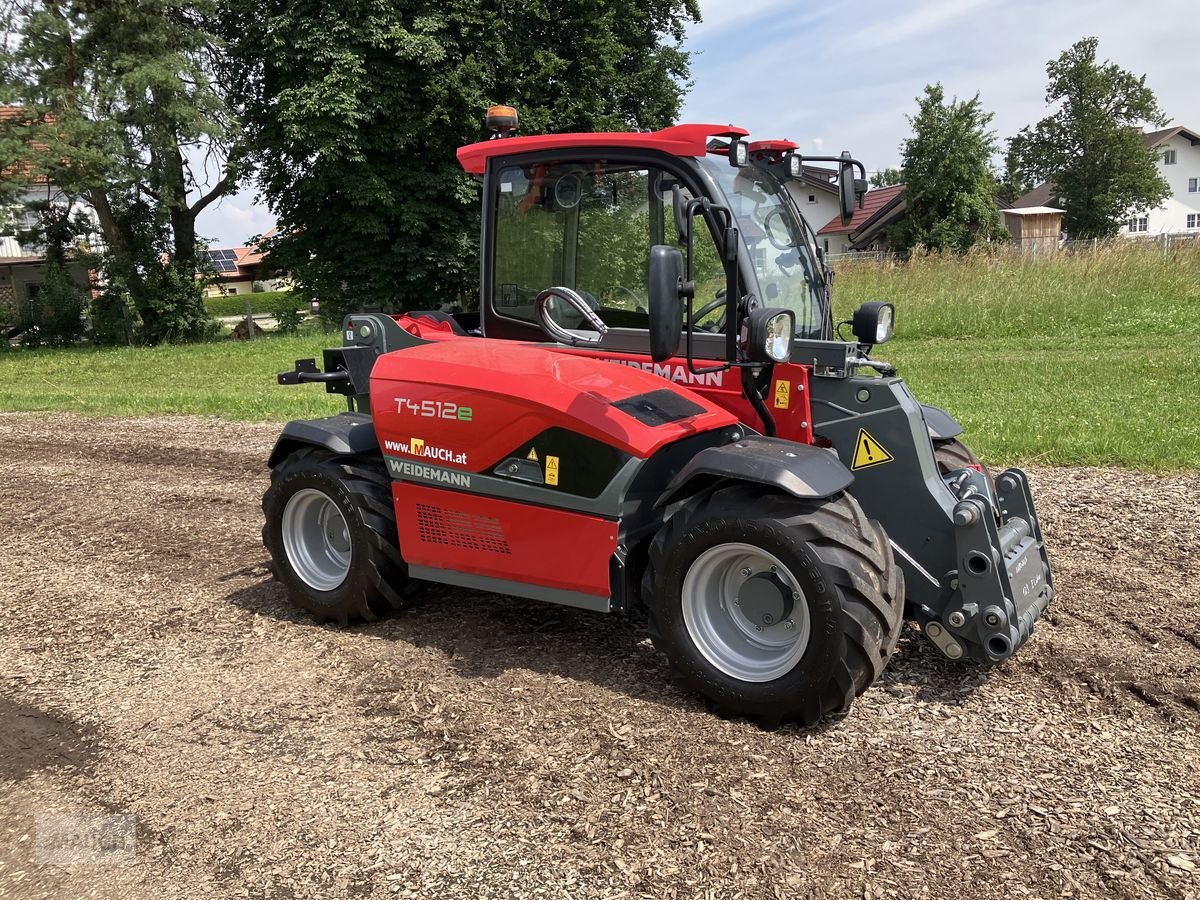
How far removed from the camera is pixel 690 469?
3.92 meters

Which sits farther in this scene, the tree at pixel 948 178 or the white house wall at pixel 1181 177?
the white house wall at pixel 1181 177

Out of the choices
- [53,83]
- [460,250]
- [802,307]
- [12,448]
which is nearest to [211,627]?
[802,307]

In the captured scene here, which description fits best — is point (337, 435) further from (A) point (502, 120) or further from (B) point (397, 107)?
(B) point (397, 107)

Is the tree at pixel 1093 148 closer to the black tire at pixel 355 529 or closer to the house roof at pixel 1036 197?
the house roof at pixel 1036 197

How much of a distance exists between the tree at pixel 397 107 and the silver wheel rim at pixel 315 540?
19.0m

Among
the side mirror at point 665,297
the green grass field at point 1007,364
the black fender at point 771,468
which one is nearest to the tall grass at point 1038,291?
the green grass field at point 1007,364

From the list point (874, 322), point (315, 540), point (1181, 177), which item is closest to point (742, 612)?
point (874, 322)

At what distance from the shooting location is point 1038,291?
17734 mm

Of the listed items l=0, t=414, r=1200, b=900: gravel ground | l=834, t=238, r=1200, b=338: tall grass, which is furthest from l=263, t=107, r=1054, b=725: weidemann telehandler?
l=834, t=238, r=1200, b=338: tall grass

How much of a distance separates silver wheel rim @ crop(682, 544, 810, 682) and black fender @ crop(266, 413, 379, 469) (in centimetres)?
203

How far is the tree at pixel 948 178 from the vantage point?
37469 mm

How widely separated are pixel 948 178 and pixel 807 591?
37988 millimetres

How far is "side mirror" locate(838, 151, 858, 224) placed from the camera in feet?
16.3

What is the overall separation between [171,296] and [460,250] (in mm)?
8477
